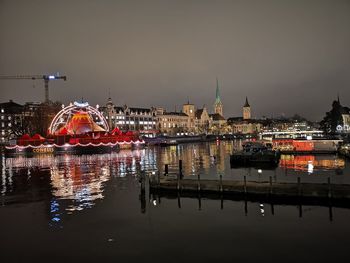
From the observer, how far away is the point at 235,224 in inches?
974

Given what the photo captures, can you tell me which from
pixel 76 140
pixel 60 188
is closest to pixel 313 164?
pixel 60 188

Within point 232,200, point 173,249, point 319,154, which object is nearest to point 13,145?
point 319,154

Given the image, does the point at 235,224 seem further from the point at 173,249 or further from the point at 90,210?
the point at 90,210

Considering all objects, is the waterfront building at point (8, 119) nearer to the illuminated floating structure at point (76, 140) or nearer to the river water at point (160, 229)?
the illuminated floating structure at point (76, 140)

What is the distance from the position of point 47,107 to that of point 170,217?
119 metres

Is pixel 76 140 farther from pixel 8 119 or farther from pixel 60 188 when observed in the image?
pixel 8 119

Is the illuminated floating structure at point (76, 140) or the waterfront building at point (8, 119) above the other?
the waterfront building at point (8, 119)

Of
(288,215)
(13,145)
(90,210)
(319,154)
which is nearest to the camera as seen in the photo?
(288,215)

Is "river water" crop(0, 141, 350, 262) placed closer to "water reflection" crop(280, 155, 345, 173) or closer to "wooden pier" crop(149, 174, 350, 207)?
"wooden pier" crop(149, 174, 350, 207)

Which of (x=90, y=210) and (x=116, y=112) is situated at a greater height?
(x=116, y=112)

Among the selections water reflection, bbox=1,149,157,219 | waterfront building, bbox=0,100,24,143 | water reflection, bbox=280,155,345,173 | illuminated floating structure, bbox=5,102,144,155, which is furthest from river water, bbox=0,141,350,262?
waterfront building, bbox=0,100,24,143

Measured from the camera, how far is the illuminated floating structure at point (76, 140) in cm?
9875

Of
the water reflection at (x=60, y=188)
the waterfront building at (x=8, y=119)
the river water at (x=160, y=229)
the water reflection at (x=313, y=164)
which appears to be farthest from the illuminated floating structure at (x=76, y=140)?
the river water at (x=160, y=229)

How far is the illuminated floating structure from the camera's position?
3888 inches
